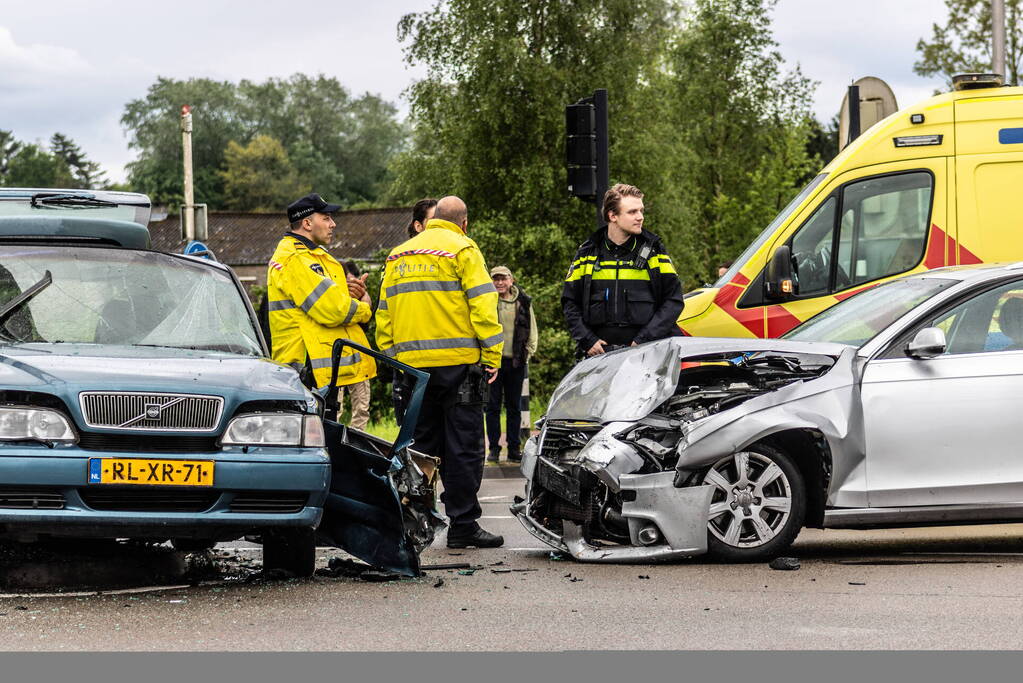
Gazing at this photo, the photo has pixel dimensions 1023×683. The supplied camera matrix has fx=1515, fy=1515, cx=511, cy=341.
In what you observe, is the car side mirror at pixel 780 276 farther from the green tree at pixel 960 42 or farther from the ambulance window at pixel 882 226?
the green tree at pixel 960 42

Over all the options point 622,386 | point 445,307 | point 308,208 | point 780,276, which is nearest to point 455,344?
point 445,307

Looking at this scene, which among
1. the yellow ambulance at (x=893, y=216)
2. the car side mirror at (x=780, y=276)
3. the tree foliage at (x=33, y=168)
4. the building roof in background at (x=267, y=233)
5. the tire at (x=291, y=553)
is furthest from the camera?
the tree foliage at (x=33, y=168)

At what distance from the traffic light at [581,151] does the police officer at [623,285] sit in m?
3.82

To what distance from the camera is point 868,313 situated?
28.4 feet

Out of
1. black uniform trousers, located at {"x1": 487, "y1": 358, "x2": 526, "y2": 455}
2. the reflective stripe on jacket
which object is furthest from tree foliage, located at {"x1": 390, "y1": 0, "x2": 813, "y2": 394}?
the reflective stripe on jacket

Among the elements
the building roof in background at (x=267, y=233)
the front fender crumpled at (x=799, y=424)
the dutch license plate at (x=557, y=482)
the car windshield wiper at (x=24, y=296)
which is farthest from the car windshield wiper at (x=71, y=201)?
the building roof in background at (x=267, y=233)

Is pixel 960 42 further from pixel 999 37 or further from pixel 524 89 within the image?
pixel 999 37

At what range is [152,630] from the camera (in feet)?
19.6

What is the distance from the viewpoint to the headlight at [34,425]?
6492 millimetres

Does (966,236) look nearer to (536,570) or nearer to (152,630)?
(536,570)

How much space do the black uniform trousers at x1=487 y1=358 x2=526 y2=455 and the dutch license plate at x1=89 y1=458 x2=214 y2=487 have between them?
8.08 metres

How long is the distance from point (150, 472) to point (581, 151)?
7.90 m

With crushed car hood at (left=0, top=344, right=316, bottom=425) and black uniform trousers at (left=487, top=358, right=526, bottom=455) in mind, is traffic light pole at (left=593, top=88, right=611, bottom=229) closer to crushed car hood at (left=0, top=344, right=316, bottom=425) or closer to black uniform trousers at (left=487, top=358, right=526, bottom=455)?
black uniform trousers at (left=487, top=358, right=526, bottom=455)

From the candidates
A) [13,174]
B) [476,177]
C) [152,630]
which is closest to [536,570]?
[152,630]
